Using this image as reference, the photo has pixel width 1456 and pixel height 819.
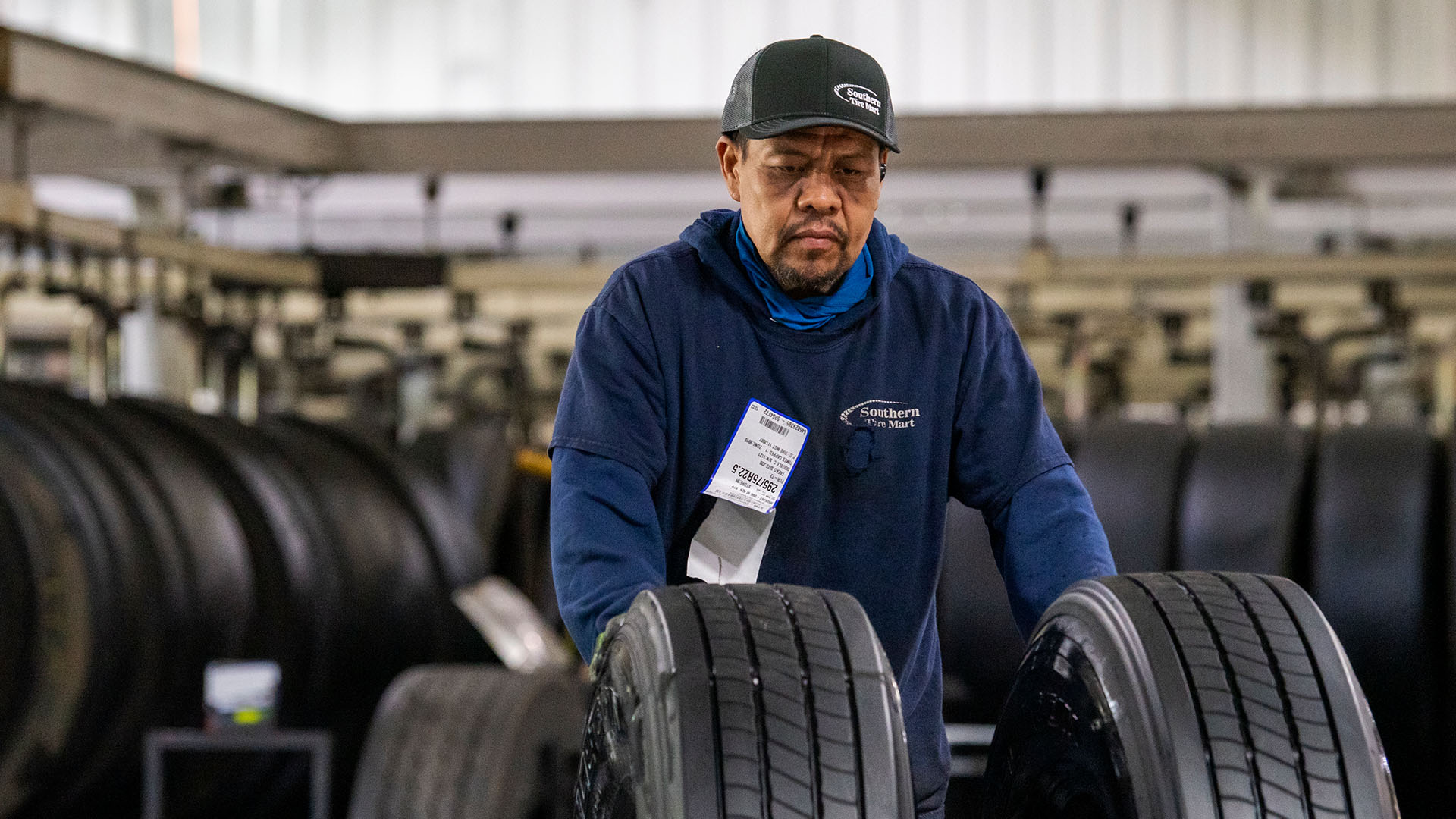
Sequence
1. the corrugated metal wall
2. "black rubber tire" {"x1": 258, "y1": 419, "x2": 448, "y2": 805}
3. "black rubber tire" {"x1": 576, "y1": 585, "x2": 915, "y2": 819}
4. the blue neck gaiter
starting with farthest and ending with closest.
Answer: the corrugated metal wall
"black rubber tire" {"x1": 258, "y1": 419, "x2": 448, "y2": 805}
the blue neck gaiter
"black rubber tire" {"x1": 576, "y1": 585, "x2": 915, "y2": 819}

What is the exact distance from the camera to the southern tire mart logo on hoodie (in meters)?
1.76

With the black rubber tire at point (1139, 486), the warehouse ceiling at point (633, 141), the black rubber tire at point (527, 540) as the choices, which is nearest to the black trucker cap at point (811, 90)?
the black rubber tire at point (1139, 486)

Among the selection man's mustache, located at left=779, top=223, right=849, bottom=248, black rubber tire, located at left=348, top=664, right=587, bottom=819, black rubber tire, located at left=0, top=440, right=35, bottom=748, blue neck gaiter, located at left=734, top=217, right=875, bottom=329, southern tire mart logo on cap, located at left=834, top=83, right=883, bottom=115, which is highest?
southern tire mart logo on cap, located at left=834, top=83, right=883, bottom=115

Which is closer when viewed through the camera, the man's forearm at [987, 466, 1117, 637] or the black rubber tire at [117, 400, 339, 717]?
the man's forearm at [987, 466, 1117, 637]

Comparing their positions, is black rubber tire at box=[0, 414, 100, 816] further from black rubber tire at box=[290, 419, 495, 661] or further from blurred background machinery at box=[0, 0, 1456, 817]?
black rubber tire at box=[290, 419, 495, 661]

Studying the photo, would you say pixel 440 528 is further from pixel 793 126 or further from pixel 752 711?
pixel 752 711

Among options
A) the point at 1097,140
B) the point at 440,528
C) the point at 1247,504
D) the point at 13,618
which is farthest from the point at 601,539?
the point at 1097,140

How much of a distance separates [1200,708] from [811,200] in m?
0.63

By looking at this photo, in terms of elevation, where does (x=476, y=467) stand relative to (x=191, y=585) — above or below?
above

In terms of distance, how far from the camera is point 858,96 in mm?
1692

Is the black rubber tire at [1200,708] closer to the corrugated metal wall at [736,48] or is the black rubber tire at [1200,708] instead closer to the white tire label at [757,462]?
the white tire label at [757,462]

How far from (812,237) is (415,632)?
13.4 feet

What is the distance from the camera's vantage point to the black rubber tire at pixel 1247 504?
4547mm

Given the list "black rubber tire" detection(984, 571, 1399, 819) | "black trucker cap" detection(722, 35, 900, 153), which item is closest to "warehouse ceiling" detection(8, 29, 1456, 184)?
"black trucker cap" detection(722, 35, 900, 153)
